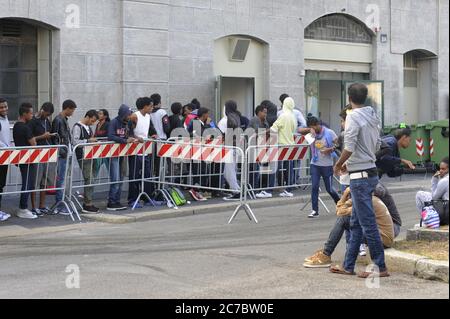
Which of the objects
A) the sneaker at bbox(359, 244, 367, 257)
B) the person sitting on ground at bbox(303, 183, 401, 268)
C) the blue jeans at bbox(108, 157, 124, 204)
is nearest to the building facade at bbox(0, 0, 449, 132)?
the blue jeans at bbox(108, 157, 124, 204)

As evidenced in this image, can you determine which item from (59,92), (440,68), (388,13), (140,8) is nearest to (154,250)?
(59,92)

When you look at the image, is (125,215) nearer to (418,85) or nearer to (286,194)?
(286,194)

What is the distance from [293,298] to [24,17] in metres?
10.0

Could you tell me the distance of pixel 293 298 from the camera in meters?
7.40

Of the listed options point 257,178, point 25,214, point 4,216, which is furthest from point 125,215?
point 257,178

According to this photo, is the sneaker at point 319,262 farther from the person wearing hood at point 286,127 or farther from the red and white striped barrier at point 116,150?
the person wearing hood at point 286,127

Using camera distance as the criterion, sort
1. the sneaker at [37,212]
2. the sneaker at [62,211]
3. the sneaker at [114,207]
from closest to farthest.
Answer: the sneaker at [37,212] < the sneaker at [62,211] < the sneaker at [114,207]

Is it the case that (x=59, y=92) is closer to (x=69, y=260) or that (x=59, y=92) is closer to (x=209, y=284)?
(x=69, y=260)

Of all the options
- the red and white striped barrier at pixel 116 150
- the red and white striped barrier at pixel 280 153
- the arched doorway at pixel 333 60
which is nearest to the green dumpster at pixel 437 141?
the arched doorway at pixel 333 60

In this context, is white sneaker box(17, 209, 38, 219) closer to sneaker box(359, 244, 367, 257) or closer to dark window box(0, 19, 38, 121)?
dark window box(0, 19, 38, 121)

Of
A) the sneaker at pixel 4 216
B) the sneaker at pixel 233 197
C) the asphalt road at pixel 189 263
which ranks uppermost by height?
the sneaker at pixel 233 197

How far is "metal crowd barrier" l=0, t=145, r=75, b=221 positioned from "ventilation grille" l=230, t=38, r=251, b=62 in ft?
24.3

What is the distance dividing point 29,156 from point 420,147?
11.8 m

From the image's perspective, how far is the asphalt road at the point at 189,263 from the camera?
7734 mm
